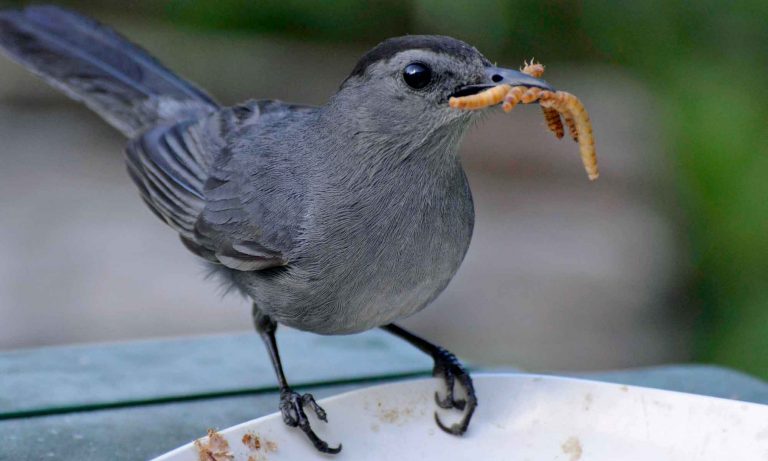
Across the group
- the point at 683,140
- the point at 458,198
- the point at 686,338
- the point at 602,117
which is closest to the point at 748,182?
the point at 683,140

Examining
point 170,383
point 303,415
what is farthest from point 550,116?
point 170,383

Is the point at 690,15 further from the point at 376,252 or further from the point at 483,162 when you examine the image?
the point at 376,252

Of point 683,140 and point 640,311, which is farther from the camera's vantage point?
point 640,311

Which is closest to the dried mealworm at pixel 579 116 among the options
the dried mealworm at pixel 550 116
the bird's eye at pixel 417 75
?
the dried mealworm at pixel 550 116

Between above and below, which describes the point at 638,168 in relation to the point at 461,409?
above

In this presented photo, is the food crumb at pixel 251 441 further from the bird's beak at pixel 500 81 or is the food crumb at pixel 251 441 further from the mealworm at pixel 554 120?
the mealworm at pixel 554 120

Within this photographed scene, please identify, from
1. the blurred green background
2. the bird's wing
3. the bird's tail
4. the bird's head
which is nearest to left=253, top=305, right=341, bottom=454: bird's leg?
the bird's wing

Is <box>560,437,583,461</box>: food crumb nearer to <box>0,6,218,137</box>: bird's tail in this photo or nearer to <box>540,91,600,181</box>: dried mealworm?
<box>540,91,600,181</box>: dried mealworm
